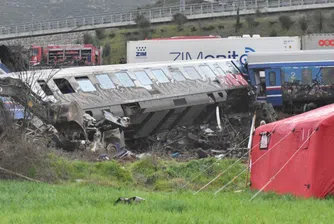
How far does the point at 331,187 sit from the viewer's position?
11.1 m

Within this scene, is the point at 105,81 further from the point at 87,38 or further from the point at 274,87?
the point at 87,38

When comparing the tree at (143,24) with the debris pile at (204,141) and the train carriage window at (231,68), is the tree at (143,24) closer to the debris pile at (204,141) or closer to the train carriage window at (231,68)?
the train carriage window at (231,68)

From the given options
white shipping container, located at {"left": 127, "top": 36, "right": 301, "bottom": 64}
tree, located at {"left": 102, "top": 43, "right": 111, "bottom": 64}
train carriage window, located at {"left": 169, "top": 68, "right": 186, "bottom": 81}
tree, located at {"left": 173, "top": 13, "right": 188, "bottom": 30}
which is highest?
train carriage window, located at {"left": 169, "top": 68, "right": 186, "bottom": 81}

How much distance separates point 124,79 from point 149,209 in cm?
1424

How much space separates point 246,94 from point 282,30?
1858 inches

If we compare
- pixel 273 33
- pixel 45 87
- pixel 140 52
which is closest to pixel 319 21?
pixel 273 33

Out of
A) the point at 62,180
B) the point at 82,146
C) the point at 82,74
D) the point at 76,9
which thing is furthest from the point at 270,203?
the point at 76,9

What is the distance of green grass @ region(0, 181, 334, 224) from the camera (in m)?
7.80

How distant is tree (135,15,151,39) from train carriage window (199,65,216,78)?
166 ft

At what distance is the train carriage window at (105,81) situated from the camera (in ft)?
Result: 71.7

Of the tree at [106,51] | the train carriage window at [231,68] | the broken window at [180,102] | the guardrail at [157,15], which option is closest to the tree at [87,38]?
the tree at [106,51]

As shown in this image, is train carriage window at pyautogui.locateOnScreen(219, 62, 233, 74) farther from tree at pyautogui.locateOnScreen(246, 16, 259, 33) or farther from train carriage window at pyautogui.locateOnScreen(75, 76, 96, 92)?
tree at pyautogui.locateOnScreen(246, 16, 259, 33)

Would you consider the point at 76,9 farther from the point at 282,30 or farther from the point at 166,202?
the point at 166,202

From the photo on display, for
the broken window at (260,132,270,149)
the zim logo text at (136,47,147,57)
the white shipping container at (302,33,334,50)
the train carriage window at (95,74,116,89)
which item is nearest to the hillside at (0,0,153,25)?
the white shipping container at (302,33,334,50)
